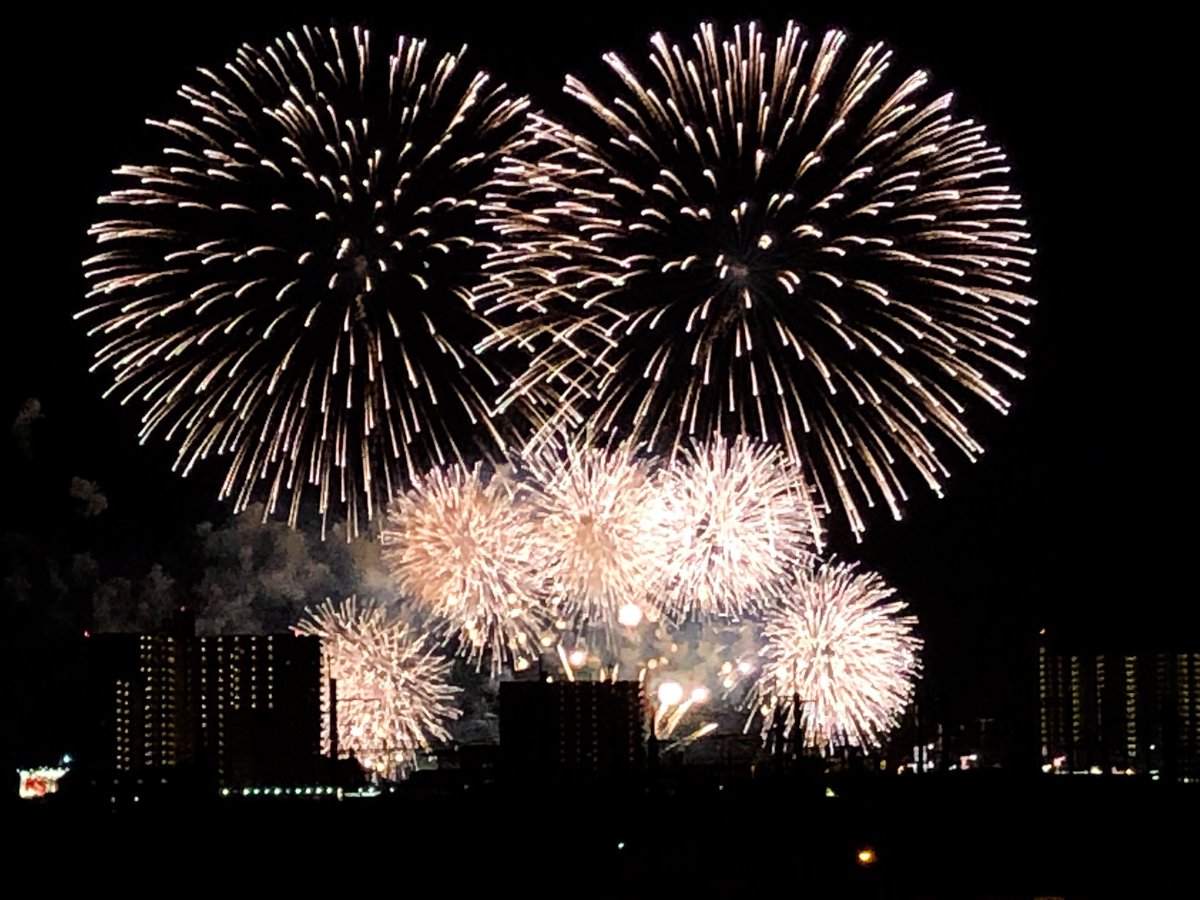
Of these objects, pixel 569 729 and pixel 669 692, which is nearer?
pixel 569 729

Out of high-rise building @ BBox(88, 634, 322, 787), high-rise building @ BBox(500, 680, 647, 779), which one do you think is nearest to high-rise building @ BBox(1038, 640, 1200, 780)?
high-rise building @ BBox(500, 680, 647, 779)

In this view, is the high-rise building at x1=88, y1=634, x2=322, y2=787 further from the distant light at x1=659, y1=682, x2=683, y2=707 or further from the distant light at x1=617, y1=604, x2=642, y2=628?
the distant light at x1=617, y1=604, x2=642, y2=628

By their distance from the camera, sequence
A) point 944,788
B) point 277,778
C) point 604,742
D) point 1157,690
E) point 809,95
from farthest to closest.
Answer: point 1157,690 → point 277,778 → point 604,742 → point 944,788 → point 809,95

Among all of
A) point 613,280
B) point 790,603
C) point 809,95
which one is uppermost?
point 809,95

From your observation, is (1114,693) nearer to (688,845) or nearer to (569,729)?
(569,729)

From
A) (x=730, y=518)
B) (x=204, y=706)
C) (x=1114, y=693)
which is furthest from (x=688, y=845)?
(x=1114, y=693)

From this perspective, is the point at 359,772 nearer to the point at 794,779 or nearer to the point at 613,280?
the point at 794,779

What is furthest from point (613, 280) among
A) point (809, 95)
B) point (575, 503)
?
point (575, 503)

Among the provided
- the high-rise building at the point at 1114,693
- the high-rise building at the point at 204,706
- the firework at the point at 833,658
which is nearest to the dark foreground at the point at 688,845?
the firework at the point at 833,658
